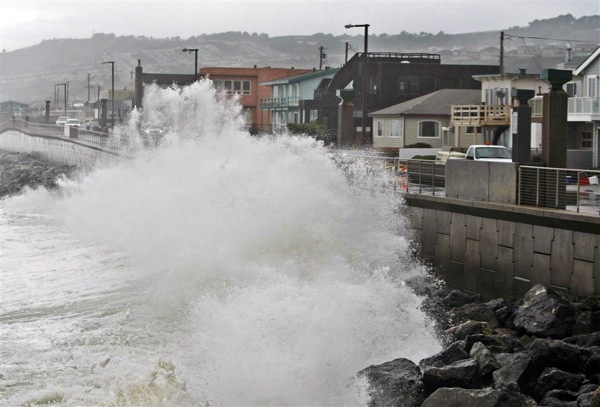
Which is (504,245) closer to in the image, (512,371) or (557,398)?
(512,371)

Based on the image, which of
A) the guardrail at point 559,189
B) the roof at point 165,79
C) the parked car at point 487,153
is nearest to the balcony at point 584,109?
the parked car at point 487,153

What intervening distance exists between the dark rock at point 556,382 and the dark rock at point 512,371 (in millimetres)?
255

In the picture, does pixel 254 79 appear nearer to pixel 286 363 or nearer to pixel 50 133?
pixel 50 133

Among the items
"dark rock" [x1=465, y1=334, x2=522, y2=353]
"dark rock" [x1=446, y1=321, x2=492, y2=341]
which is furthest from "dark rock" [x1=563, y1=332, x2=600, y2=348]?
"dark rock" [x1=446, y1=321, x2=492, y2=341]

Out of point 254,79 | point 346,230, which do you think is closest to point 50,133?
point 254,79

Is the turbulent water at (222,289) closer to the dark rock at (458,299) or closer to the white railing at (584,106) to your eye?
the dark rock at (458,299)

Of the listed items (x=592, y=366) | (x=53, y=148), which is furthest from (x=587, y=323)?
(x=53, y=148)

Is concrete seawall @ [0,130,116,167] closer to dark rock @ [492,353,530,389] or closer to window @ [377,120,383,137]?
window @ [377,120,383,137]

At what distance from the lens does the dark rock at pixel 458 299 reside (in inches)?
715

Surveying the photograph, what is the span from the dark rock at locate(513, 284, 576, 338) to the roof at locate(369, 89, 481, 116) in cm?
3829

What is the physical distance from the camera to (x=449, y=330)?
49.5 feet

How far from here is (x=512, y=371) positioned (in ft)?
41.0

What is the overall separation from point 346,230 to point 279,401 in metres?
9.22

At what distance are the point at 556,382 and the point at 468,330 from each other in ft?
8.96
